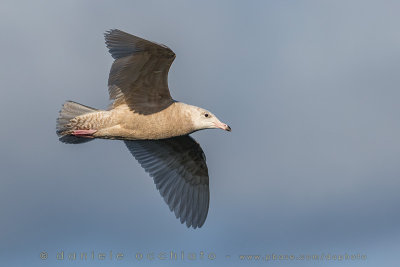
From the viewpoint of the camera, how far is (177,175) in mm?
17016

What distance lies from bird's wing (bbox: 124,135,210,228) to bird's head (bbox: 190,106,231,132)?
1950 millimetres

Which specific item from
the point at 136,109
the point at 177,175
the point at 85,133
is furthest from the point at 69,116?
the point at 177,175

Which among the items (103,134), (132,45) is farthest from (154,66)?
(103,134)

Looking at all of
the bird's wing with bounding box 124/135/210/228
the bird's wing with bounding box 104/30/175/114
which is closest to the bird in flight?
the bird's wing with bounding box 104/30/175/114

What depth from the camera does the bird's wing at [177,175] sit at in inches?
663

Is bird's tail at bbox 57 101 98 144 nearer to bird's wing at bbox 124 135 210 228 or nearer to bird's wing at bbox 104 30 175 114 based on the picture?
bird's wing at bbox 104 30 175 114

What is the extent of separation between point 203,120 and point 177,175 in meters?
2.51

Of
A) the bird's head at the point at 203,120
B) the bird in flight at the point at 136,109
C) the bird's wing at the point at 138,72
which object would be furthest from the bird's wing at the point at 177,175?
the bird's wing at the point at 138,72

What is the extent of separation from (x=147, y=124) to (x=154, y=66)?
1136 mm

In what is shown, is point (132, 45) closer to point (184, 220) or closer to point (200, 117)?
point (200, 117)

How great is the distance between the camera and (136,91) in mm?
14781

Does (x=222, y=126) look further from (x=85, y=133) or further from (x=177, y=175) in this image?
(x=85, y=133)

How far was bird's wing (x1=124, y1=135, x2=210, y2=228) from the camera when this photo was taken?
1683 centimetres

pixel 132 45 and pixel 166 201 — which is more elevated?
pixel 132 45
